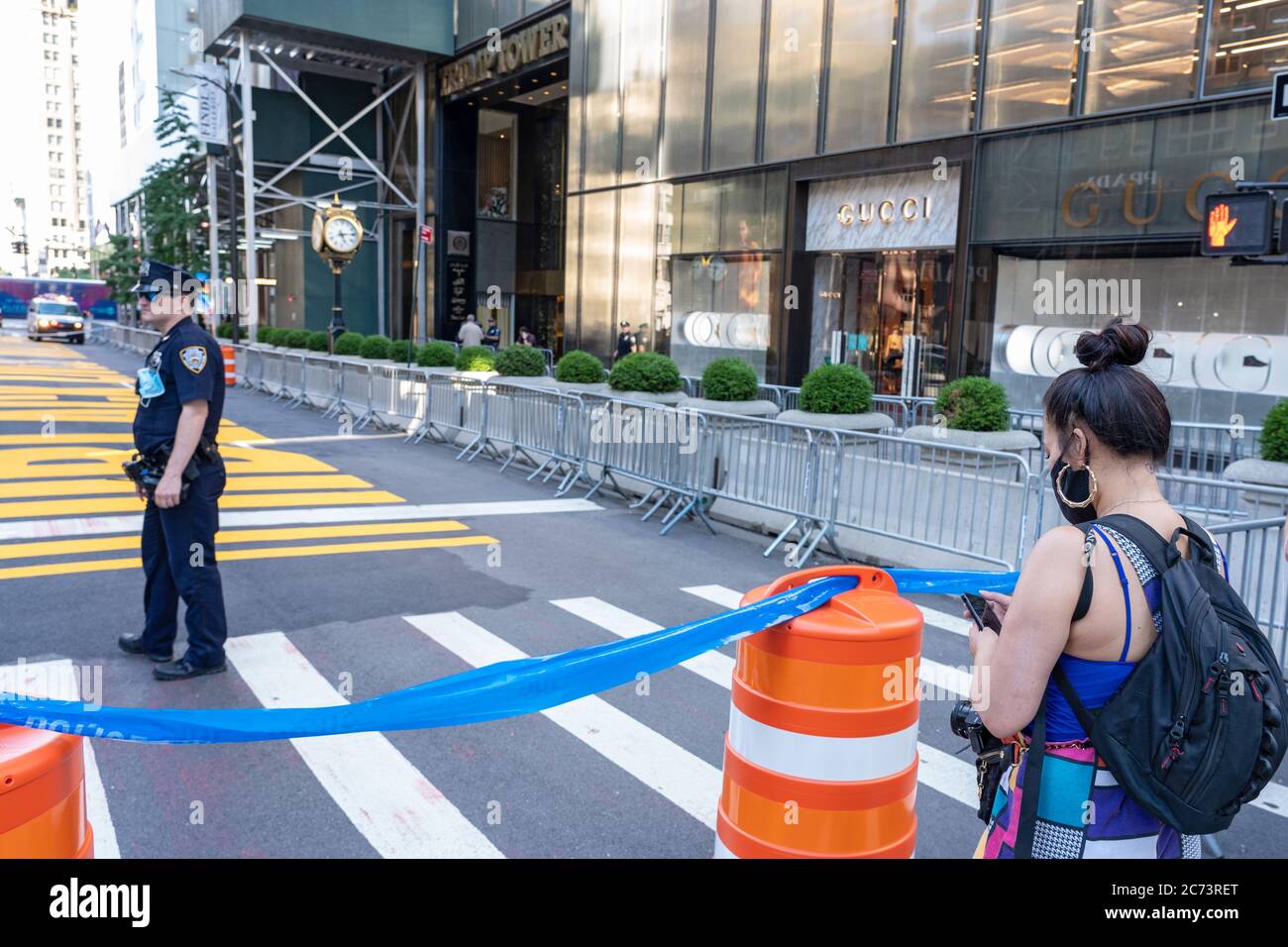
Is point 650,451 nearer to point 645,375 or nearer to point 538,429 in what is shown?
point 538,429

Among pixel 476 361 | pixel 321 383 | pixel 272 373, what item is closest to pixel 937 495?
pixel 476 361

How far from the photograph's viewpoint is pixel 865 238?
64.3 feet

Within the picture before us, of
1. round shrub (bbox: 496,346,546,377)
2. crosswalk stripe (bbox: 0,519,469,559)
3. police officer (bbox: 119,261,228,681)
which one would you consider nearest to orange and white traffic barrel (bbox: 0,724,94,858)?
police officer (bbox: 119,261,228,681)

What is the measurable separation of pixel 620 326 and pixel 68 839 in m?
24.4

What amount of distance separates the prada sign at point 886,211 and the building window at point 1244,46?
4282 millimetres

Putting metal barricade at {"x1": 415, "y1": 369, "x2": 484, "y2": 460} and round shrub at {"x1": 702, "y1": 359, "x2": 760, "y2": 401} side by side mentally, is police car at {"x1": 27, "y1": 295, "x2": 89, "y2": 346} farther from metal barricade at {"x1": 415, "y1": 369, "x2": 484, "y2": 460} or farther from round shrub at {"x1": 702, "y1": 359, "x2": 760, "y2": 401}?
round shrub at {"x1": 702, "y1": 359, "x2": 760, "y2": 401}

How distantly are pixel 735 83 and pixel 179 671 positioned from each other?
19.2 m

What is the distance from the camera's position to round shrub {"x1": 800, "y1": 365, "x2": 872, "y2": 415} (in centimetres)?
1358

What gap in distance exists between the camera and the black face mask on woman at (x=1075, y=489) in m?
2.39

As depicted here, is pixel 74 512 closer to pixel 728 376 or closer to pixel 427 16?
pixel 728 376

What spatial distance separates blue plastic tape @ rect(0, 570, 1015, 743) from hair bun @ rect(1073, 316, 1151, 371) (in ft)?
3.24
